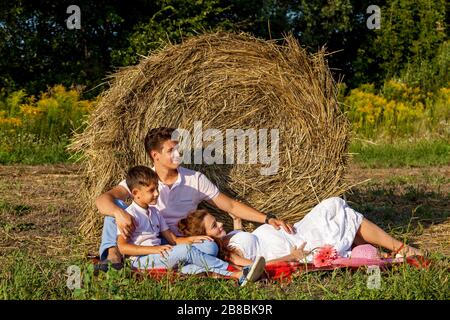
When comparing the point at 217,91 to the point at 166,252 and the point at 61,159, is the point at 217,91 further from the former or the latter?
the point at 61,159

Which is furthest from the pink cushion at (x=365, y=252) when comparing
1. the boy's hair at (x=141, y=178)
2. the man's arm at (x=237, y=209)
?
the boy's hair at (x=141, y=178)

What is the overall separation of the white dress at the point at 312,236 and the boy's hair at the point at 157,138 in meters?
0.89

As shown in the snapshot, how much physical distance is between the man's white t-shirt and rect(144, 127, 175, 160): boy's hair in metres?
0.28

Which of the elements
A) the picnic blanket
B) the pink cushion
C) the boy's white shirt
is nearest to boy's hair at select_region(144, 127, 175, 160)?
the boy's white shirt

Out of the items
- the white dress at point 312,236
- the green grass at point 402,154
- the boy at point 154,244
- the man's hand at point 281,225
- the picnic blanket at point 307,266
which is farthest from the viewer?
the green grass at point 402,154

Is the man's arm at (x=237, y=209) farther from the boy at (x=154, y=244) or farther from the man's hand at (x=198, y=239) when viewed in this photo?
the man's hand at (x=198, y=239)

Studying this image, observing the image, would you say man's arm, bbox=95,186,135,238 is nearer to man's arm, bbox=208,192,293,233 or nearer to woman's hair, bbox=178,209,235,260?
woman's hair, bbox=178,209,235,260

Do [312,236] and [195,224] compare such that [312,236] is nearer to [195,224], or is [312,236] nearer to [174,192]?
[195,224]

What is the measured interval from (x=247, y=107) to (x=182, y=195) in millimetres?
1297

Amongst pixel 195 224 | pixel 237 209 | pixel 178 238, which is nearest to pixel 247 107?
pixel 237 209

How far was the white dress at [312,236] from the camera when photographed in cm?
602

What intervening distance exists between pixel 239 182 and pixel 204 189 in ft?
2.66

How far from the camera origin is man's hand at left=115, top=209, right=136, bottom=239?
573 cm
